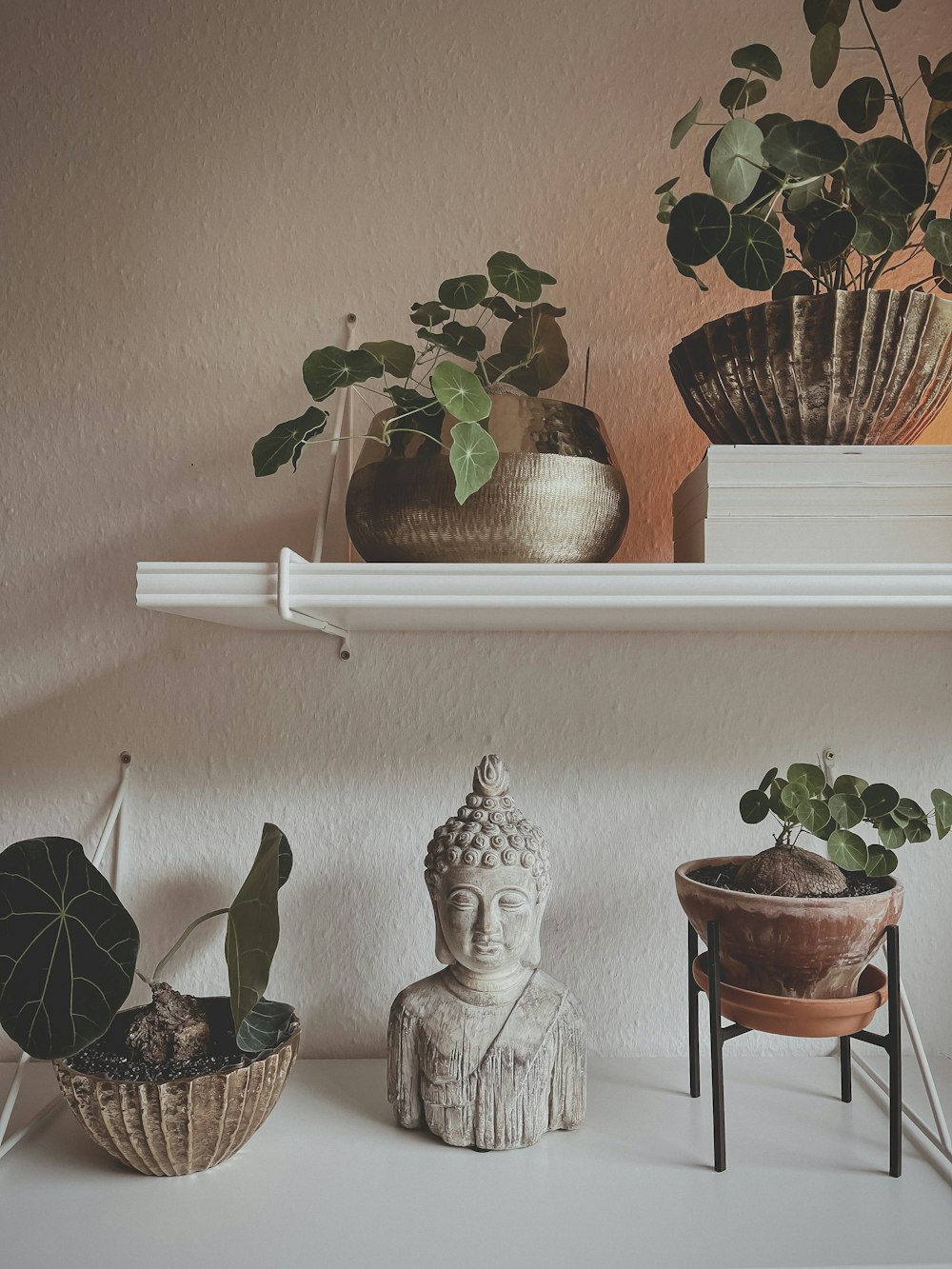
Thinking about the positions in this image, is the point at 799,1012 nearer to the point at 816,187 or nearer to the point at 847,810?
the point at 847,810

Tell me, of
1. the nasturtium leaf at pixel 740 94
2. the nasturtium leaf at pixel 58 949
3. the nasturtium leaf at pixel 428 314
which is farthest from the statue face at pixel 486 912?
the nasturtium leaf at pixel 740 94

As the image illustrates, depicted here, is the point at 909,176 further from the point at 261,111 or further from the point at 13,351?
the point at 13,351

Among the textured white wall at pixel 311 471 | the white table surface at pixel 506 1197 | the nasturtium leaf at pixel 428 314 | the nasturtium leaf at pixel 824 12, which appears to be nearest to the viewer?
the white table surface at pixel 506 1197

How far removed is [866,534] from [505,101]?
615 mm

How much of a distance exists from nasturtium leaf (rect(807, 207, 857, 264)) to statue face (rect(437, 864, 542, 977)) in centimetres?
56

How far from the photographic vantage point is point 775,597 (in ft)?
2.19

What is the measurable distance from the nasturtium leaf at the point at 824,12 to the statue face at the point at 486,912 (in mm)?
735

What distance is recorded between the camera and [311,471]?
963 mm

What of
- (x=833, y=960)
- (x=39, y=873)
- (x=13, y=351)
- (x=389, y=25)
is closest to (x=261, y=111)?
(x=389, y=25)

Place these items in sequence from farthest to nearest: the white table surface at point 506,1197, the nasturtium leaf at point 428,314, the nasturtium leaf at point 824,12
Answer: the nasturtium leaf at point 428,314
the nasturtium leaf at point 824,12
the white table surface at point 506,1197

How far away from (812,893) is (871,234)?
0.52 metres

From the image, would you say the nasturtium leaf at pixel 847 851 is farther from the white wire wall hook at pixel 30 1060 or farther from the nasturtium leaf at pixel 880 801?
the white wire wall hook at pixel 30 1060

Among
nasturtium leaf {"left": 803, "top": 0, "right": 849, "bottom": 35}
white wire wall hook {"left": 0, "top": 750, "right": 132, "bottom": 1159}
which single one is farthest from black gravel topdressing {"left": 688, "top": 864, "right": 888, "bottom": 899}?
nasturtium leaf {"left": 803, "top": 0, "right": 849, "bottom": 35}

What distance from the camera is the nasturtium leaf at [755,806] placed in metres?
0.82
